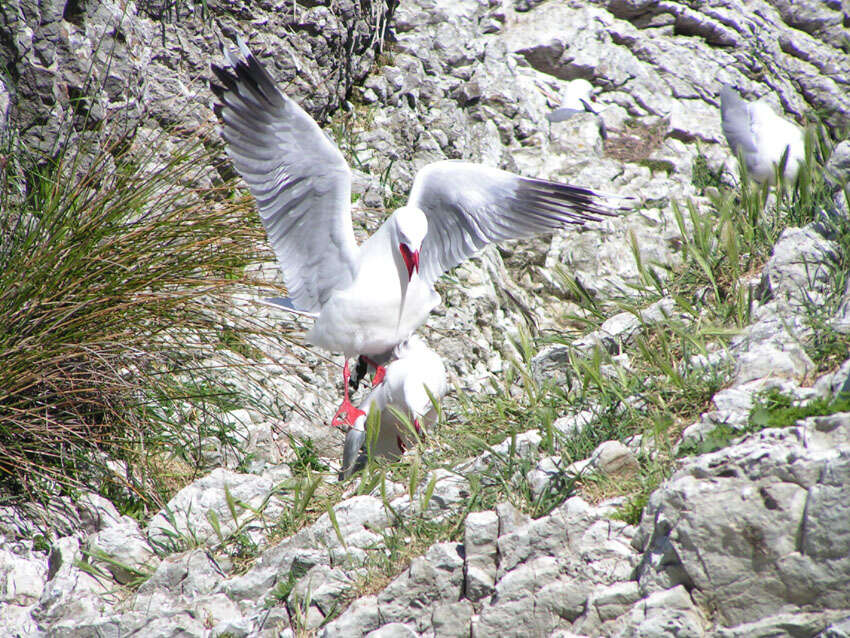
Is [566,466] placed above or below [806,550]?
below

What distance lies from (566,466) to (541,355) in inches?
43.8

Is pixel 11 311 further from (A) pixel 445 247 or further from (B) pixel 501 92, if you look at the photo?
(B) pixel 501 92

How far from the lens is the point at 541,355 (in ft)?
12.0

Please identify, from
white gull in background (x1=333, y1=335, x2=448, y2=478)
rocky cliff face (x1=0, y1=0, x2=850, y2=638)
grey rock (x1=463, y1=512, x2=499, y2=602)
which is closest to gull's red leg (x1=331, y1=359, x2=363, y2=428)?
white gull in background (x1=333, y1=335, x2=448, y2=478)

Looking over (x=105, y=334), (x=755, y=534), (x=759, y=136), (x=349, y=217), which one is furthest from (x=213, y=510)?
(x=759, y=136)

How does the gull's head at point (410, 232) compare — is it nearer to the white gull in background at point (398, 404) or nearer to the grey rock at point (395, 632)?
the white gull in background at point (398, 404)

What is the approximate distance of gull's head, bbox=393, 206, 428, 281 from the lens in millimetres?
3814

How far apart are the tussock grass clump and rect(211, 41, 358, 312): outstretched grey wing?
266mm

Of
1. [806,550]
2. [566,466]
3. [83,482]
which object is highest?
[806,550]

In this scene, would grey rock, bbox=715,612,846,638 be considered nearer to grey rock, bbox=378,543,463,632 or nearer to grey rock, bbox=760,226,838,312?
grey rock, bbox=378,543,463,632

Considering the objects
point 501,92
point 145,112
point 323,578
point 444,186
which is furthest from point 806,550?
point 501,92

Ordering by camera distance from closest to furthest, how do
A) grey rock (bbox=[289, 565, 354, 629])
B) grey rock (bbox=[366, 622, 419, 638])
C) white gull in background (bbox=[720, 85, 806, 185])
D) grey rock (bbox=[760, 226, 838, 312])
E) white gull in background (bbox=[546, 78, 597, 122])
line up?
grey rock (bbox=[366, 622, 419, 638]) < grey rock (bbox=[289, 565, 354, 629]) < grey rock (bbox=[760, 226, 838, 312]) < white gull in background (bbox=[720, 85, 806, 185]) < white gull in background (bbox=[546, 78, 597, 122])

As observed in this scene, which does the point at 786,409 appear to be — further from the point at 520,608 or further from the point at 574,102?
the point at 574,102

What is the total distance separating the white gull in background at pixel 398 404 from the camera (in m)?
3.57
